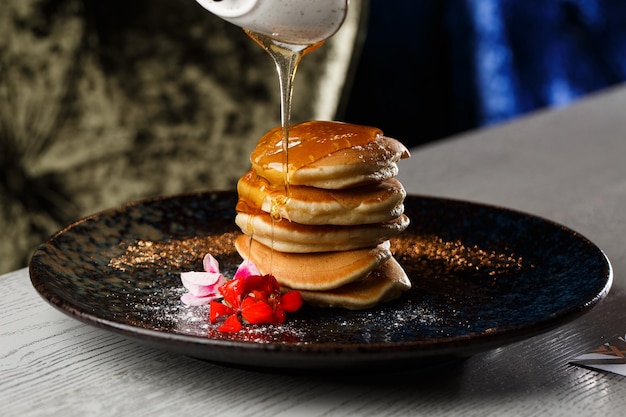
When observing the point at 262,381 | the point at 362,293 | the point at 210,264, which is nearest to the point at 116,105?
the point at 210,264

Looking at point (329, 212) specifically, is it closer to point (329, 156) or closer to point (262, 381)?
point (329, 156)

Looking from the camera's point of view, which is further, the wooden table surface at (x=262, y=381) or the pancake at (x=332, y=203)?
the pancake at (x=332, y=203)

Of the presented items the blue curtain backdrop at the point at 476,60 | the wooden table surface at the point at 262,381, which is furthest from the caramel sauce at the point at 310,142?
the blue curtain backdrop at the point at 476,60

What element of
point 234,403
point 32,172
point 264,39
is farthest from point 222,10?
point 32,172

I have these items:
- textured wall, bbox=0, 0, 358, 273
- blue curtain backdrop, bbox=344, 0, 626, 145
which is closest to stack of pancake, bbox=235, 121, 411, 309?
textured wall, bbox=0, 0, 358, 273

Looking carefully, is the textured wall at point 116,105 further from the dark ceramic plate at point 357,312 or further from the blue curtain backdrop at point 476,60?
the dark ceramic plate at point 357,312

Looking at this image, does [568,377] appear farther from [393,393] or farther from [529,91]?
A: [529,91]
